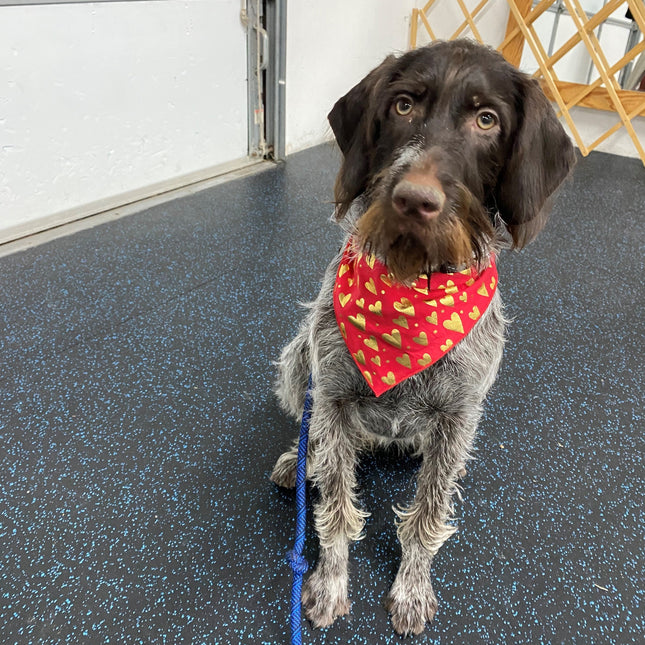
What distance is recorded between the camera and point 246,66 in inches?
124

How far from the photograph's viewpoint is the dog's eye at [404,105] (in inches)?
37.6

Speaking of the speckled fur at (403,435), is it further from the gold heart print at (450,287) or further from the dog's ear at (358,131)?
the dog's ear at (358,131)

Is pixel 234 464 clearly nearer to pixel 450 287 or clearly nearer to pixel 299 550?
pixel 299 550

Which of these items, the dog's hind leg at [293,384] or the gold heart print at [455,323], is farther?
the dog's hind leg at [293,384]

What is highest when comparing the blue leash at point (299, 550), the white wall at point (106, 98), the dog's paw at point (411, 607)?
the white wall at point (106, 98)

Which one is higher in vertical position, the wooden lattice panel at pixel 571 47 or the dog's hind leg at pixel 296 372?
the wooden lattice panel at pixel 571 47

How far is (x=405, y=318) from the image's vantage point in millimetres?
1097

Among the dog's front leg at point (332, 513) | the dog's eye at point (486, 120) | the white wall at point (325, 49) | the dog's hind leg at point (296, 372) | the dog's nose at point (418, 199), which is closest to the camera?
the dog's nose at point (418, 199)

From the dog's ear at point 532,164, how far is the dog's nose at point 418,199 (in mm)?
220

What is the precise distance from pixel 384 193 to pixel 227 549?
96cm

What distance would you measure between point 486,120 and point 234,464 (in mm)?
1122

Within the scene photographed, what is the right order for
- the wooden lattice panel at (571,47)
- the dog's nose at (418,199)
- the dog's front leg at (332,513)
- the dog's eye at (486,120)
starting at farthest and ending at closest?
1. the wooden lattice panel at (571,47)
2. the dog's front leg at (332,513)
3. the dog's eye at (486,120)
4. the dog's nose at (418,199)

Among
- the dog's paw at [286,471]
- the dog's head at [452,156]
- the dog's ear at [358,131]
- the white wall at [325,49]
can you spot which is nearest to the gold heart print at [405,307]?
the dog's head at [452,156]

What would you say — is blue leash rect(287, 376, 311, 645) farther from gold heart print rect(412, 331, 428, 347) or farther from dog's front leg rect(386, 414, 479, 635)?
gold heart print rect(412, 331, 428, 347)
